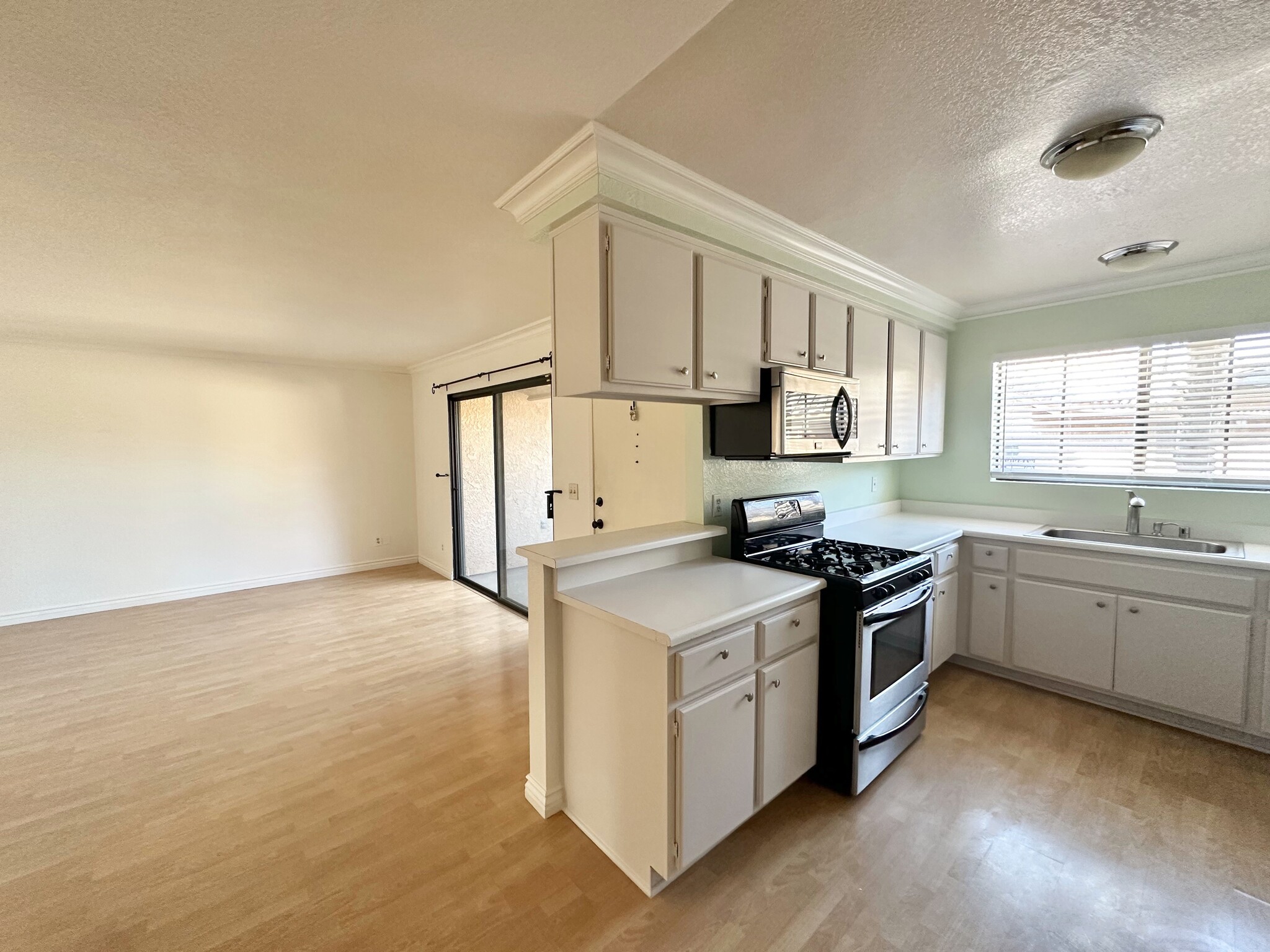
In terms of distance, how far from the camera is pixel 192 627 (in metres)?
4.21

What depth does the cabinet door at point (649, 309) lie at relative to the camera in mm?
1735

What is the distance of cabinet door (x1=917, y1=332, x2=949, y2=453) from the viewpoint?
348cm

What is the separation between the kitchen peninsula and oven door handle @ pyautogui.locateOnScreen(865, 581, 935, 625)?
23 centimetres

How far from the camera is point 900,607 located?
224 cm

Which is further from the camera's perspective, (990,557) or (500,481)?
(500,481)

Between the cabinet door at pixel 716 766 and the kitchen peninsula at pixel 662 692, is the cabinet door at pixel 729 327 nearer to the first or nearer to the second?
the kitchen peninsula at pixel 662 692

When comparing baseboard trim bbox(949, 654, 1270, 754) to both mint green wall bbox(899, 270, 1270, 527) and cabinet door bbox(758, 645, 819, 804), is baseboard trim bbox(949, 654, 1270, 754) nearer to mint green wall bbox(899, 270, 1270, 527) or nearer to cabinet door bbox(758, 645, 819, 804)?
mint green wall bbox(899, 270, 1270, 527)

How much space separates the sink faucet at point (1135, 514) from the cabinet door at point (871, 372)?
1.46m

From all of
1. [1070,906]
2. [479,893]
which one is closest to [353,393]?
[479,893]

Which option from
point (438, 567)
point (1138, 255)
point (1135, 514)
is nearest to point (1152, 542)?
point (1135, 514)

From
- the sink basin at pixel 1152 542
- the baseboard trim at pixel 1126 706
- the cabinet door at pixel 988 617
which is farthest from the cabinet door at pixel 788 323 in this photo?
the baseboard trim at pixel 1126 706

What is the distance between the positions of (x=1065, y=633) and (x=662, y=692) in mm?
2762

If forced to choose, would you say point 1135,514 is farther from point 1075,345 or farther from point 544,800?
point 544,800

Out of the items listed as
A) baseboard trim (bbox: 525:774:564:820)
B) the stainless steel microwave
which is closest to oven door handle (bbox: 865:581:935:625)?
the stainless steel microwave
